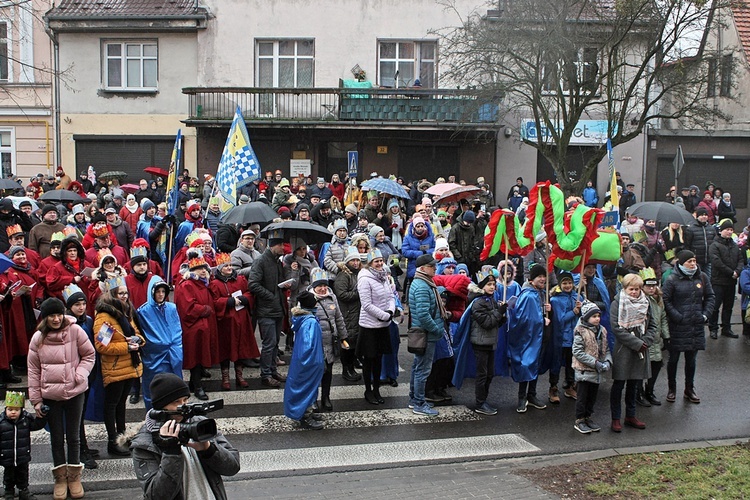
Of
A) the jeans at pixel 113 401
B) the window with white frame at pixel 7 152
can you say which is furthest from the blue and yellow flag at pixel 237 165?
the window with white frame at pixel 7 152

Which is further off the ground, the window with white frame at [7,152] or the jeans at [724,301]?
the window with white frame at [7,152]

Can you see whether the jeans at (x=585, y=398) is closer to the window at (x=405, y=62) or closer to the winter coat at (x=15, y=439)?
the winter coat at (x=15, y=439)

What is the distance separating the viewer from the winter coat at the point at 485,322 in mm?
9023

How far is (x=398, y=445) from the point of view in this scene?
8.13 meters

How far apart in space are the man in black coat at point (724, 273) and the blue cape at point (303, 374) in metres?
7.84

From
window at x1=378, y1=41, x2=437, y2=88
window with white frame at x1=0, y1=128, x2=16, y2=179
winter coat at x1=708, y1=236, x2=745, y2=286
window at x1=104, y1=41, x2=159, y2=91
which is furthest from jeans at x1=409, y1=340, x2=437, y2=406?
window with white frame at x1=0, y1=128, x2=16, y2=179

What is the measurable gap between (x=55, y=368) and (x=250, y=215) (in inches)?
227

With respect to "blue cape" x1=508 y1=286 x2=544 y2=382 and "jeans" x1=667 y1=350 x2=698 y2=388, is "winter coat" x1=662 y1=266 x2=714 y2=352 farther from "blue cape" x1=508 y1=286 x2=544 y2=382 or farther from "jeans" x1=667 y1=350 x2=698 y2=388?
"blue cape" x1=508 y1=286 x2=544 y2=382

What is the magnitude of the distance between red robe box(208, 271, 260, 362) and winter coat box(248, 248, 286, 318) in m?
0.22

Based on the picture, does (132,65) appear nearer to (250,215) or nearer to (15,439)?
(250,215)

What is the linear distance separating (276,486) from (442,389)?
10.7 feet

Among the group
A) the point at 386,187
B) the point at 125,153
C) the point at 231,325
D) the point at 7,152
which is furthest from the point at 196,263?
the point at 7,152

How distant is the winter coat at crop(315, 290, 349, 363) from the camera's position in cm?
896

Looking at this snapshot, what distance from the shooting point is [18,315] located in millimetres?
10039
